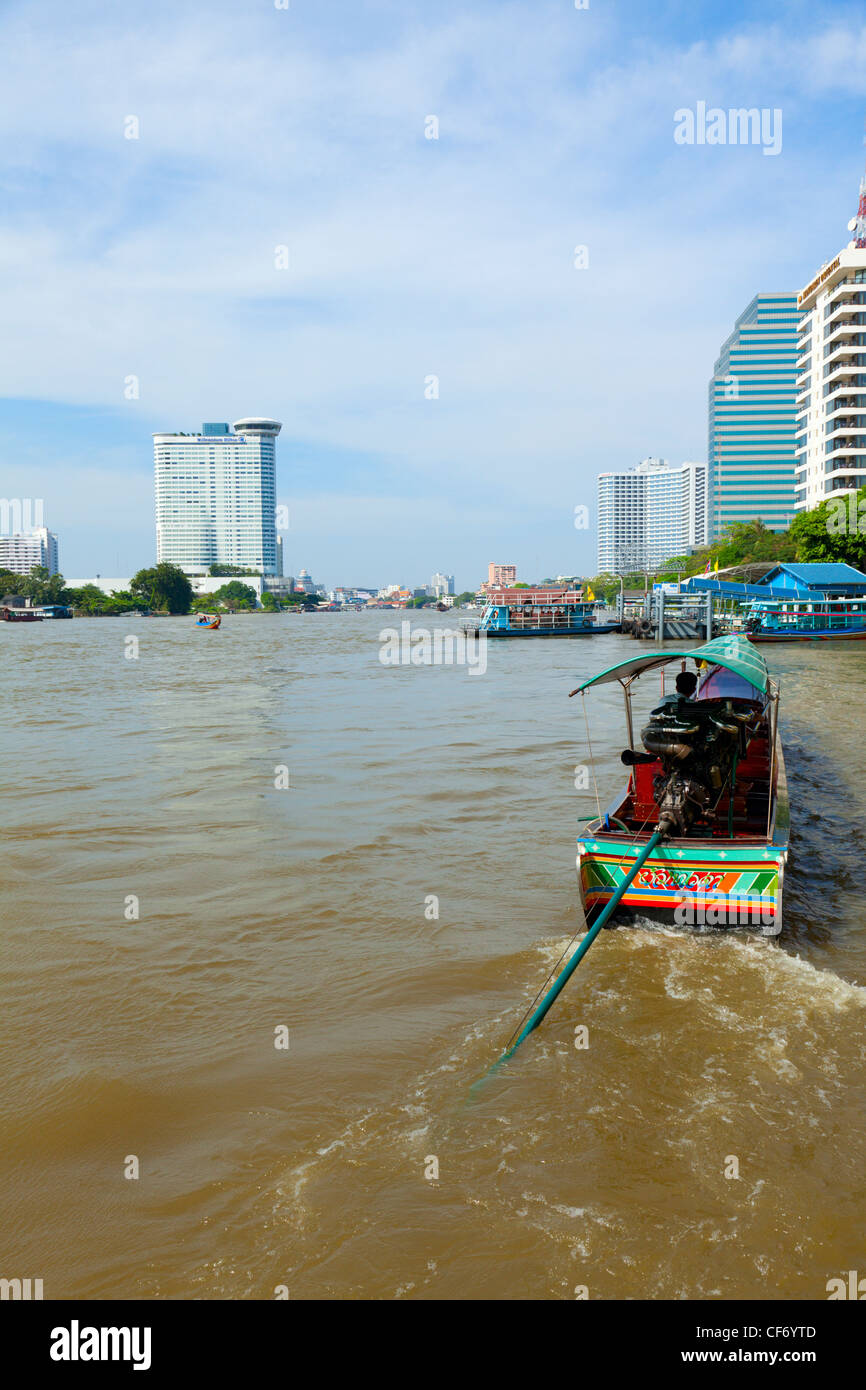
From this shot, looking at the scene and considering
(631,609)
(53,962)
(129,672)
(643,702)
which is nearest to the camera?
(53,962)

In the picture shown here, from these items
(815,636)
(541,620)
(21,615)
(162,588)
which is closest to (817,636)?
(815,636)

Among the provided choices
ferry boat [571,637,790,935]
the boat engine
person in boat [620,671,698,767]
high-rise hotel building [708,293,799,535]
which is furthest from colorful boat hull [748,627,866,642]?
high-rise hotel building [708,293,799,535]

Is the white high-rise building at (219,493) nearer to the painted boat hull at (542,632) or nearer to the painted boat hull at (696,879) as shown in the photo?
the painted boat hull at (542,632)

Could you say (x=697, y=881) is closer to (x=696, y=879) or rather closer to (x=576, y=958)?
(x=696, y=879)

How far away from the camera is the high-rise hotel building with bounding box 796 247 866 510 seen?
2419 inches

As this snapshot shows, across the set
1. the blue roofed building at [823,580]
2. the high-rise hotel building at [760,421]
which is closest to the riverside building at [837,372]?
the blue roofed building at [823,580]

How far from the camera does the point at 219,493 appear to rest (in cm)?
19338

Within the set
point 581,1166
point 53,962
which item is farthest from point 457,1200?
point 53,962

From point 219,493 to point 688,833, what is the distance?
196476mm

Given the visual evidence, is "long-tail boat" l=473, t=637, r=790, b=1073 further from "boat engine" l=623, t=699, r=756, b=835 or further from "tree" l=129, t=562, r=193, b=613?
"tree" l=129, t=562, r=193, b=613

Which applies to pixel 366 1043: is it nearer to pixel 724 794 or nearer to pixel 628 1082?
pixel 628 1082

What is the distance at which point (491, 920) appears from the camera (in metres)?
7.84

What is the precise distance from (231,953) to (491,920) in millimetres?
2169

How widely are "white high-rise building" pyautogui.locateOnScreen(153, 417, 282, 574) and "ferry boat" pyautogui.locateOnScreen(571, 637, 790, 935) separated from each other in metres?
186
